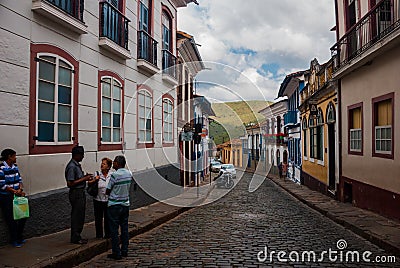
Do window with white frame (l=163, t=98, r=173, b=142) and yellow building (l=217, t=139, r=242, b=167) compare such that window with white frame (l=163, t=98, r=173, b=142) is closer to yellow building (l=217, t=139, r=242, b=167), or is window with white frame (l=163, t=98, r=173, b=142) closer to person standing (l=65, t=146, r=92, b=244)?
person standing (l=65, t=146, r=92, b=244)

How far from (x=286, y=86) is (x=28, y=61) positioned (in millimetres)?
23674

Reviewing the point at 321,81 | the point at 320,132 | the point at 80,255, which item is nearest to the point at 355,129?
the point at 321,81

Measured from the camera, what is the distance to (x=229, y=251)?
7504 mm

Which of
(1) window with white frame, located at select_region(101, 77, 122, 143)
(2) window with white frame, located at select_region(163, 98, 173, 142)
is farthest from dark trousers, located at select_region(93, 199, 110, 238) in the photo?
(2) window with white frame, located at select_region(163, 98, 173, 142)

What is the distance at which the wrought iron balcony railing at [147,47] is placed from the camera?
1302 centimetres

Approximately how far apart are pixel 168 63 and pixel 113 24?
541 centimetres

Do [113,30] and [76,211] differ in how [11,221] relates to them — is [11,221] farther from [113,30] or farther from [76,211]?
[113,30]

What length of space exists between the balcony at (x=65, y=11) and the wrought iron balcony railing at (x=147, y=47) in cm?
398

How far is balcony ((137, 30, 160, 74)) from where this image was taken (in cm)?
1296

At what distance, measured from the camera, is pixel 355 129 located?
42.9ft

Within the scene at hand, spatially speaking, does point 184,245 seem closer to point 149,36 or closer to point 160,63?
point 149,36

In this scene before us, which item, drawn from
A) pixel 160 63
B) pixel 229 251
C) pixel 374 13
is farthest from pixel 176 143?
A: pixel 229 251

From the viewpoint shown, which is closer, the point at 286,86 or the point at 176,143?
the point at 176,143

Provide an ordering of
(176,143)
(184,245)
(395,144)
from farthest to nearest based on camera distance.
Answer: (176,143)
(395,144)
(184,245)
